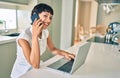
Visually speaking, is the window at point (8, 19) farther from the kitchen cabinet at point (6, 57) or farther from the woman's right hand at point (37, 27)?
the woman's right hand at point (37, 27)

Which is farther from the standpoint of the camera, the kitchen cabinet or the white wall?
the white wall

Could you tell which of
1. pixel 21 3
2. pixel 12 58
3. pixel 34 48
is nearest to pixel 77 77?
pixel 34 48

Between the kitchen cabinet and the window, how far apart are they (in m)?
0.69

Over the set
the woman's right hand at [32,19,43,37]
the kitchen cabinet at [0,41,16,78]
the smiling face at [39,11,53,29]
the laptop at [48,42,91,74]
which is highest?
the smiling face at [39,11,53,29]

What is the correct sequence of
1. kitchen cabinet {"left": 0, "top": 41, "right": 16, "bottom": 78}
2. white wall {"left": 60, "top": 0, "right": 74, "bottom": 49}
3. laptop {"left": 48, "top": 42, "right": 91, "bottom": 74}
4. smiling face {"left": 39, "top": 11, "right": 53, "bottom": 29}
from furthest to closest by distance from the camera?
white wall {"left": 60, "top": 0, "right": 74, "bottom": 49}, kitchen cabinet {"left": 0, "top": 41, "right": 16, "bottom": 78}, smiling face {"left": 39, "top": 11, "right": 53, "bottom": 29}, laptop {"left": 48, "top": 42, "right": 91, "bottom": 74}

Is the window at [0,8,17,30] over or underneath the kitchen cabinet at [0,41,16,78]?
over

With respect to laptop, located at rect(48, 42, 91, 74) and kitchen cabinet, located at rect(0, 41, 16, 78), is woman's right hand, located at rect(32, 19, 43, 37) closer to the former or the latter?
laptop, located at rect(48, 42, 91, 74)

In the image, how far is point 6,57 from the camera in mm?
1926

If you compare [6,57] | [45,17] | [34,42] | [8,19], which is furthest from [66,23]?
[34,42]

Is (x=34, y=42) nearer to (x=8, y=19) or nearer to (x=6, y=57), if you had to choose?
(x=6, y=57)

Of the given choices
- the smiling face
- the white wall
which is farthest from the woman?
the white wall

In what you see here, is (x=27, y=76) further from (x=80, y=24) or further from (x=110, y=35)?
(x=80, y=24)

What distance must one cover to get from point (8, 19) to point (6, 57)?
1.05m

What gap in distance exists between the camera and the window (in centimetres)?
253
